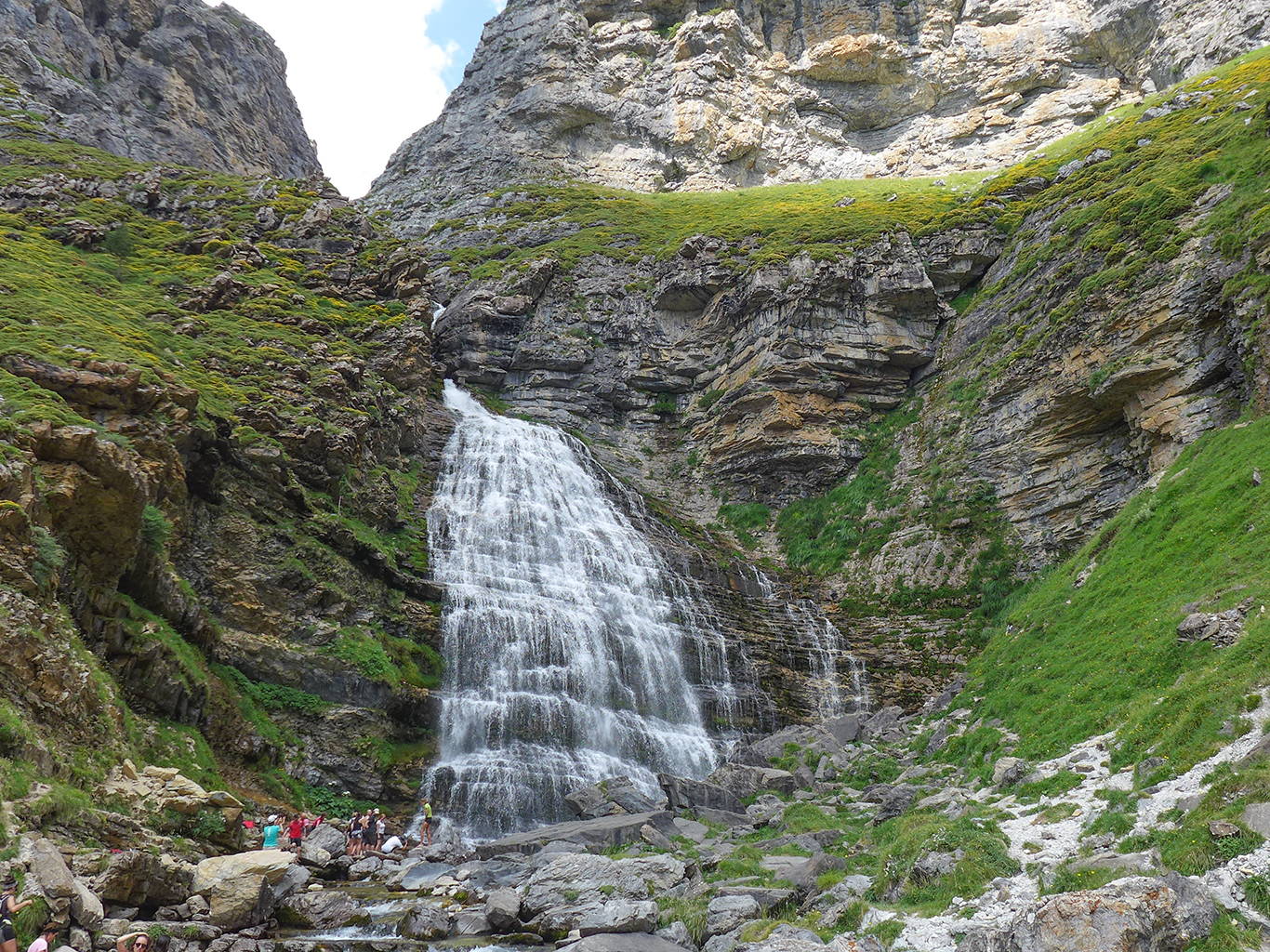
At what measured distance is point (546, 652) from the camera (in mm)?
24750

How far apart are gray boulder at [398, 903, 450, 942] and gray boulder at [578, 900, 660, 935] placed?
231cm

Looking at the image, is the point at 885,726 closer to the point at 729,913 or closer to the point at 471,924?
the point at 729,913

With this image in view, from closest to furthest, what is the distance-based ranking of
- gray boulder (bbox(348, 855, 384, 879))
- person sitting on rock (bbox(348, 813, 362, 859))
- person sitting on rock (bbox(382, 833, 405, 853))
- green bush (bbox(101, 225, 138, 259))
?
1. gray boulder (bbox(348, 855, 384, 879))
2. person sitting on rock (bbox(348, 813, 362, 859))
3. person sitting on rock (bbox(382, 833, 405, 853))
4. green bush (bbox(101, 225, 138, 259))

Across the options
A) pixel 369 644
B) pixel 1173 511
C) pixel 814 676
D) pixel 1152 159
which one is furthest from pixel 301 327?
pixel 1152 159

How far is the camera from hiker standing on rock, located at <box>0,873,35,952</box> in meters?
8.00

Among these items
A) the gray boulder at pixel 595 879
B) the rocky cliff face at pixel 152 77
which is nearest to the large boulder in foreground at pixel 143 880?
the gray boulder at pixel 595 879

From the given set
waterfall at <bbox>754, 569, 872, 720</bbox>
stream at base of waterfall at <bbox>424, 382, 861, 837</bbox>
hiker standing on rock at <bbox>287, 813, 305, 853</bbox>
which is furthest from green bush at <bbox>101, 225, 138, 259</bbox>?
waterfall at <bbox>754, 569, 872, 720</bbox>

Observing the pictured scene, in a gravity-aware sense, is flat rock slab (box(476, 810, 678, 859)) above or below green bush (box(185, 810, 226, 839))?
below

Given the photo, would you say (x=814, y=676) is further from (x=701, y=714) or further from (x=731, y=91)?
(x=731, y=91)

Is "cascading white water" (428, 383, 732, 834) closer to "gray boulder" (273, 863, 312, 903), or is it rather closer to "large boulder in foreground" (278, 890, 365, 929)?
"gray boulder" (273, 863, 312, 903)

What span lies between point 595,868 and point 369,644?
11616 mm

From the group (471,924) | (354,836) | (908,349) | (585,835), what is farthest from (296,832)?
(908,349)

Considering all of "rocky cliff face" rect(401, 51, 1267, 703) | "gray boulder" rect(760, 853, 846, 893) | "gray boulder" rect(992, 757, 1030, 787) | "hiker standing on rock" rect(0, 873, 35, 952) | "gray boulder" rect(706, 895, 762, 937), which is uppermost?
"rocky cliff face" rect(401, 51, 1267, 703)

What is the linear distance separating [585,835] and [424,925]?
16.8 feet
